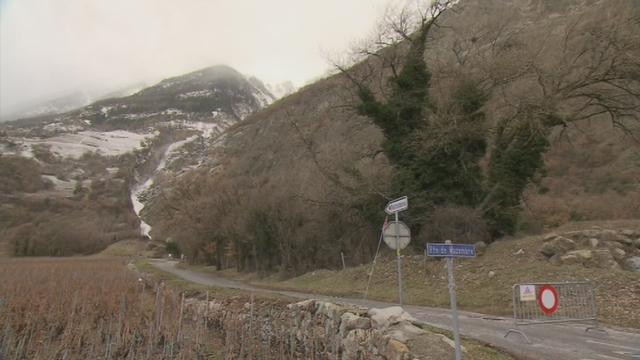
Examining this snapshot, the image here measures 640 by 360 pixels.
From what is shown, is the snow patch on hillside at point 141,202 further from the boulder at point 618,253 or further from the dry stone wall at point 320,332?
the boulder at point 618,253

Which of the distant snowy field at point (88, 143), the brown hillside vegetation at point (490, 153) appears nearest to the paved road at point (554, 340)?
the brown hillside vegetation at point (490, 153)

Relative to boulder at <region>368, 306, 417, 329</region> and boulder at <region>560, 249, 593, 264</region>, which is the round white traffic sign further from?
boulder at <region>560, 249, 593, 264</region>

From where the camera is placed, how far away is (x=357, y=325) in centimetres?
1102

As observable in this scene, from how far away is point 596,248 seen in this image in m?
18.0

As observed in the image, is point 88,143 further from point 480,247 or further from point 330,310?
point 330,310

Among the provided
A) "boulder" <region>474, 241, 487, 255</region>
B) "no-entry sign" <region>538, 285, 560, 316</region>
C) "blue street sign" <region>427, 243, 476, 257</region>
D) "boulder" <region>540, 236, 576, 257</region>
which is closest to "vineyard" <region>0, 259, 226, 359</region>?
"blue street sign" <region>427, 243, 476, 257</region>

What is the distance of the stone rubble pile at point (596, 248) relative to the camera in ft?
56.6

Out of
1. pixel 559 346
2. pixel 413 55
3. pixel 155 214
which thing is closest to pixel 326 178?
pixel 413 55

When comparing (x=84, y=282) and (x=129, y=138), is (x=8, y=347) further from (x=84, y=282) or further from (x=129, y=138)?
(x=129, y=138)

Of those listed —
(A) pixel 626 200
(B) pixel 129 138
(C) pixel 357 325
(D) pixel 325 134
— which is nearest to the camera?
(C) pixel 357 325

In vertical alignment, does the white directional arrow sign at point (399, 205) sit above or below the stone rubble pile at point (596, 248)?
above

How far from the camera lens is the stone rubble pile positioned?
17.3 meters

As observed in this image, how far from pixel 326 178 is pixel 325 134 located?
22754 millimetres

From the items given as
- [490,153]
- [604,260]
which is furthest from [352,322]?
[490,153]
